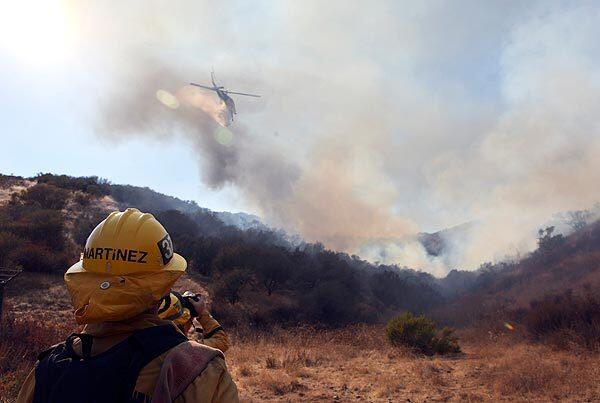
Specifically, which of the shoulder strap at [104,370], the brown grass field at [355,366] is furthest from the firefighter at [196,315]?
the brown grass field at [355,366]

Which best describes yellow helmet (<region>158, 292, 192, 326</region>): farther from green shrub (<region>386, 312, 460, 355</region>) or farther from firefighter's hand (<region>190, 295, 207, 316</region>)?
green shrub (<region>386, 312, 460, 355</region>)

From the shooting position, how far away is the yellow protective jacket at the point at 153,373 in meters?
1.24

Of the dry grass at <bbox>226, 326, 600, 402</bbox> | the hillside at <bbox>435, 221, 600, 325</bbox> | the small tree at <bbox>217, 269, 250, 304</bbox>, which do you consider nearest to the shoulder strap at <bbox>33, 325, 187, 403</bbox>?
the dry grass at <bbox>226, 326, 600, 402</bbox>

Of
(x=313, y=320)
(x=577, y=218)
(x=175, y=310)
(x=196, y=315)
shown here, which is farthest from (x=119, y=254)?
(x=577, y=218)

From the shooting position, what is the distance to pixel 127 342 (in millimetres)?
1372

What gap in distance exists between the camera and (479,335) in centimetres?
1423

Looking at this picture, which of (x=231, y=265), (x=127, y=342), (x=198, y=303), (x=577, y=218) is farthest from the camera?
(x=577, y=218)

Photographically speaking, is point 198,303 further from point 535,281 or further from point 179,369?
point 535,281

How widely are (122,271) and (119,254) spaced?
0.07 meters

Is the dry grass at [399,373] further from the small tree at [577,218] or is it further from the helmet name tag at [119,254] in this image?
the small tree at [577,218]

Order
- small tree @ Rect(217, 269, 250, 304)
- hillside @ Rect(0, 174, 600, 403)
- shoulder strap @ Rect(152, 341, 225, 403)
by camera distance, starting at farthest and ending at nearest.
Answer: small tree @ Rect(217, 269, 250, 304), hillside @ Rect(0, 174, 600, 403), shoulder strap @ Rect(152, 341, 225, 403)

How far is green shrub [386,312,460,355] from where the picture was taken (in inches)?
443

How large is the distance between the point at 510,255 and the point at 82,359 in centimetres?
5334

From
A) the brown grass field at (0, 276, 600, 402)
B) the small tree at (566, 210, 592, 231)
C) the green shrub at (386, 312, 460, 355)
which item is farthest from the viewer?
the small tree at (566, 210, 592, 231)
